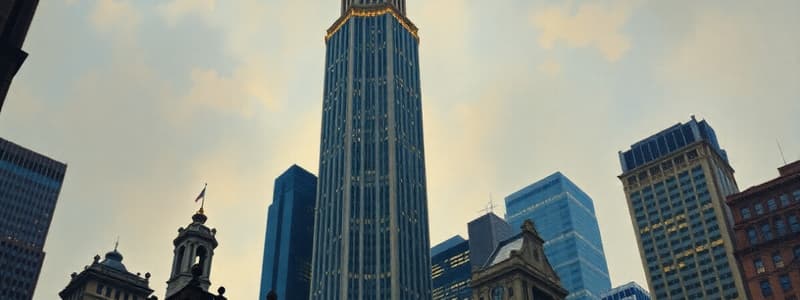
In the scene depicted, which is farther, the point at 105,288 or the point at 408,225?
the point at 408,225

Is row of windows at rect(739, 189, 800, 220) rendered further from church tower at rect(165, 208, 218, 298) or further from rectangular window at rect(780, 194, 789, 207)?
church tower at rect(165, 208, 218, 298)

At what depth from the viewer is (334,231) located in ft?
632

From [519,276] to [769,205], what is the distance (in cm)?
4598

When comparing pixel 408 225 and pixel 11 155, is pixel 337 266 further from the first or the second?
pixel 11 155

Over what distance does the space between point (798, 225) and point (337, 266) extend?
11061cm

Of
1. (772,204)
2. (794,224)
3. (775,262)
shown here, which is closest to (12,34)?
(775,262)

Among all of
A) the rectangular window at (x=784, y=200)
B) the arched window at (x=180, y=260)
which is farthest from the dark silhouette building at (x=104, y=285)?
the rectangular window at (x=784, y=200)

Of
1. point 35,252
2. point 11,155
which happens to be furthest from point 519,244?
point 11,155

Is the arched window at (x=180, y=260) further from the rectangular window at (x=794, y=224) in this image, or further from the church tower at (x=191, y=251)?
the rectangular window at (x=794, y=224)

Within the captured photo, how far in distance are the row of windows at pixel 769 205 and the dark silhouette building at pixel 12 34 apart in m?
111

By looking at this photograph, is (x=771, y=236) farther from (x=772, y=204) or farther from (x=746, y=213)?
(x=746, y=213)

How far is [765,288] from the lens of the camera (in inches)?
4230

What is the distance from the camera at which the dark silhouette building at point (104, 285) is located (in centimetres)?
11638

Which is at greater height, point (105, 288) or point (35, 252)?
point (35, 252)
